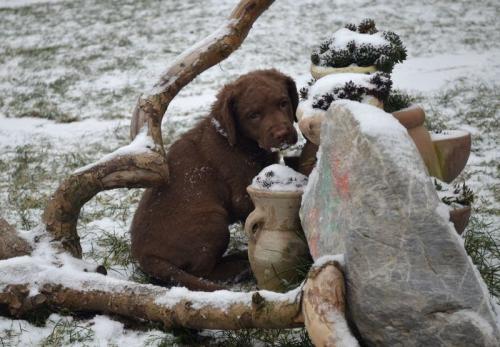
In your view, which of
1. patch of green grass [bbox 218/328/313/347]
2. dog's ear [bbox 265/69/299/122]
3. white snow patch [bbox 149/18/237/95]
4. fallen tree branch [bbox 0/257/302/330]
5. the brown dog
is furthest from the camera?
white snow patch [bbox 149/18/237/95]

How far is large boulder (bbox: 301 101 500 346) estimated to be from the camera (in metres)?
2.13

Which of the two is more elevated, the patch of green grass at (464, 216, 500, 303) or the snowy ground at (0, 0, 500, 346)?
the patch of green grass at (464, 216, 500, 303)

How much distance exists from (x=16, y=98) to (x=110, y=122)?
8.04ft

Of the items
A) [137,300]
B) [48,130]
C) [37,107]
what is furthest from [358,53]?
[37,107]

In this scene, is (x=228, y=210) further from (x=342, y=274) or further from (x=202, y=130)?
(x=342, y=274)

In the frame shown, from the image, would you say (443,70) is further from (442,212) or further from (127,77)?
(442,212)

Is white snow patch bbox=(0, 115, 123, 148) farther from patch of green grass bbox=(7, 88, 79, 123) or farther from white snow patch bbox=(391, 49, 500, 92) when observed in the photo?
white snow patch bbox=(391, 49, 500, 92)

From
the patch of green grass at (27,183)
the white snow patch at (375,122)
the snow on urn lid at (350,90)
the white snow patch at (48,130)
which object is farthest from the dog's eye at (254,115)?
the white snow patch at (48,130)

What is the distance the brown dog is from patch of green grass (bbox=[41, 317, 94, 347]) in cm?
67

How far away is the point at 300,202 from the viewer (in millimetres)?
3309

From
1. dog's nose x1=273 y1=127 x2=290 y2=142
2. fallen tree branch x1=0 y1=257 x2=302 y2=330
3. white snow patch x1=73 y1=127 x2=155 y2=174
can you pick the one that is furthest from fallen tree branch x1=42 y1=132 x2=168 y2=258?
dog's nose x1=273 y1=127 x2=290 y2=142

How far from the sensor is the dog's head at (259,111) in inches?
145

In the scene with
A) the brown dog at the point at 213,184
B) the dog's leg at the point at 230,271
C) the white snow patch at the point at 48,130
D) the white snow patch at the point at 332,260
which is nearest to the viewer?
the white snow patch at the point at 332,260

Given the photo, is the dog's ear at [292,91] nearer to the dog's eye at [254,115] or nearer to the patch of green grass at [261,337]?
the dog's eye at [254,115]
